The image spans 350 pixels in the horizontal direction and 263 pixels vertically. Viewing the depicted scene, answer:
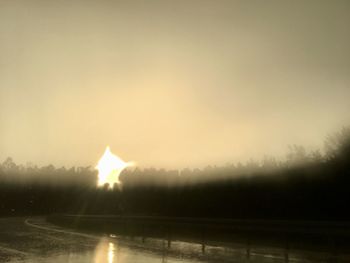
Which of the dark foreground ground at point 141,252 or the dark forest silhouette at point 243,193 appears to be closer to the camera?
the dark foreground ground at point 141,252

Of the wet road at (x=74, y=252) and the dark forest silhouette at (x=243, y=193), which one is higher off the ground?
the dark forest silhouette at (x=243, y=193)

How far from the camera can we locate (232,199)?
58312 millimetres

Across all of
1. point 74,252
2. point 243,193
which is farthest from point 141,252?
point 243,193

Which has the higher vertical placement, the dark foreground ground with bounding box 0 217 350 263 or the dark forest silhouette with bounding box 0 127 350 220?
the dark forest silhouette with bounding box 0 127 350 220

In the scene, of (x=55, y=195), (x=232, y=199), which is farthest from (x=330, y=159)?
(x=55, y=195)


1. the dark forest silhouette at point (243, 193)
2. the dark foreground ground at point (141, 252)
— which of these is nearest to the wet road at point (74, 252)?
the dark foreground ground at point (141, 252)

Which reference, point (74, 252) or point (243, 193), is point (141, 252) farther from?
point (243, 193)

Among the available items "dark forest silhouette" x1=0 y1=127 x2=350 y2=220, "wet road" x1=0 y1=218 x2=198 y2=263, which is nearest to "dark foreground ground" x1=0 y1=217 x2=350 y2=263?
"wet road" x1=0 y1=218 x2=198 y2=263

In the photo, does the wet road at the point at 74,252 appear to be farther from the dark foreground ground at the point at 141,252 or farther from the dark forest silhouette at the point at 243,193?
the dark forest silhouette at the point at 243,193

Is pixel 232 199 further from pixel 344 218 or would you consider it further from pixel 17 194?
pixel 17 194

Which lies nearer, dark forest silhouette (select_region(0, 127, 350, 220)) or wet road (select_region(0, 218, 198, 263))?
wet road (select_region(0, 218, 198, 263))

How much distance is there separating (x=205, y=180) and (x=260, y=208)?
15.9m

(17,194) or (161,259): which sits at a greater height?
(17,194)

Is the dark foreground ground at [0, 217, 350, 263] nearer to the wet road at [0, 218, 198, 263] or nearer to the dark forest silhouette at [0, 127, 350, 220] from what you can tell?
the wet road at [0, 218, 198, 263]
